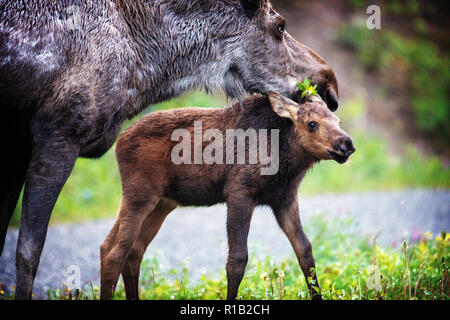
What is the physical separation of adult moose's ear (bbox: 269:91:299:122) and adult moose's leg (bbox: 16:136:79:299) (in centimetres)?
181

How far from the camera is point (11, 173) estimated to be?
4.55m

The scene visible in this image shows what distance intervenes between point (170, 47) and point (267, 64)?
87 cm

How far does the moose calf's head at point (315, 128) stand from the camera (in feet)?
14.4

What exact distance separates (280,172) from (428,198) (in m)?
6.71

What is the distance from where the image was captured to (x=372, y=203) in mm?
10281

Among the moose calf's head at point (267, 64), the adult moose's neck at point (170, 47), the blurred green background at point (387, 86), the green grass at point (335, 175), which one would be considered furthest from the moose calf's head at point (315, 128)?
the blurred green background at point (387, 86)

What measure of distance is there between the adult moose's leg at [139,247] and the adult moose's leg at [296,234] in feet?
3.40

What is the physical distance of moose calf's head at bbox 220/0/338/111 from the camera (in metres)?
4.87

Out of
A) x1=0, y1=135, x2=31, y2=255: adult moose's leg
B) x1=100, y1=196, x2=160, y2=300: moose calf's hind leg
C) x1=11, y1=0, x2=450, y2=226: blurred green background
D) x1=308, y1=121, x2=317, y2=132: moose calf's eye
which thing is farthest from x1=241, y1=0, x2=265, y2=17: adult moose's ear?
x1=11, y1=0, x2=450, y2=226: blurred green background

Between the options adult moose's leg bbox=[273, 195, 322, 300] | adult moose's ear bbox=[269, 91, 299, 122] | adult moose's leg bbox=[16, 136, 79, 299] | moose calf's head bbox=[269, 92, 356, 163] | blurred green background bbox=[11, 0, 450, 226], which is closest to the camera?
adult moose's leg bbox=[16, 136, 79, 299]

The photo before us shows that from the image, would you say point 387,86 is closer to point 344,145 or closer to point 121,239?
point 344,145

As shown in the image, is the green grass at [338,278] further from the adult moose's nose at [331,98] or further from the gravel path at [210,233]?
the adult moose's nose at [331,98]

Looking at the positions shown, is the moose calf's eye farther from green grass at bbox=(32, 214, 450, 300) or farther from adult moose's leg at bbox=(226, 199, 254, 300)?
green grass at bbox=(32, 214, 450, 300)
